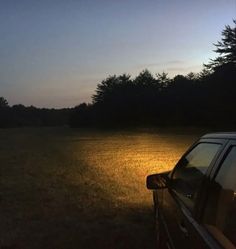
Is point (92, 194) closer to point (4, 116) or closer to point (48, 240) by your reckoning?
point (48, 240)

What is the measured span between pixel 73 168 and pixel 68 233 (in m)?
9.05

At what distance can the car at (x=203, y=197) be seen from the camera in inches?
148

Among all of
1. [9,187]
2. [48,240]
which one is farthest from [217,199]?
[9,187]

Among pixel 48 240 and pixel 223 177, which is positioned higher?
pixel 223 177

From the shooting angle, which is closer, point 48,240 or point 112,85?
point 48,240

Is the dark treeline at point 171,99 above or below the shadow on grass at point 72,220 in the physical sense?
above

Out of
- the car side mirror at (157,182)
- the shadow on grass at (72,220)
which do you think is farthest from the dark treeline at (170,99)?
the car side mirror at (157,182)

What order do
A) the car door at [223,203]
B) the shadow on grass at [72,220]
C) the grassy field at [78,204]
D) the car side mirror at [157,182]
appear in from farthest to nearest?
1. the grassy field at [78,204]
2. the shadow on grass at [72,220]
3. the car side mirror at [157,182]
4. the car door at [223,203]

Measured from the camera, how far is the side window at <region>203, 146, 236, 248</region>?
3623 mm

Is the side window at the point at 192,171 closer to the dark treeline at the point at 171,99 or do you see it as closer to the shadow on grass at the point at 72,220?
the shadow on grass at the point at 72,220

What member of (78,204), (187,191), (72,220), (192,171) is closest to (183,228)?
(187,191)

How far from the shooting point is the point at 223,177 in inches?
159

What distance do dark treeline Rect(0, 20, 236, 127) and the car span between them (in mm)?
47450

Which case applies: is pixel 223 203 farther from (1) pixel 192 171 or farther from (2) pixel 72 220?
(2) pixel 72 220
